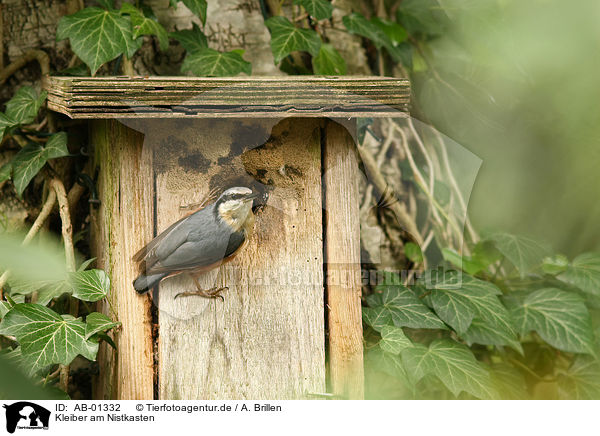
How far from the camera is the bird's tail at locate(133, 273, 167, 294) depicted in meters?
0.78

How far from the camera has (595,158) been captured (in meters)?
1.03

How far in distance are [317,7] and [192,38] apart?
0.23 meters

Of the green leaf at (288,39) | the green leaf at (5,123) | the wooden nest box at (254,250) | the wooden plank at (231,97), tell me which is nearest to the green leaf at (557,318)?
the wooden nest box at (254,250)

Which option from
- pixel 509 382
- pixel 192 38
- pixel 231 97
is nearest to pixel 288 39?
pixel 192 38

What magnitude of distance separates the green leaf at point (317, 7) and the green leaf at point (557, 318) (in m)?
0.62

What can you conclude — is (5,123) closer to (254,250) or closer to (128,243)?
(128,243)

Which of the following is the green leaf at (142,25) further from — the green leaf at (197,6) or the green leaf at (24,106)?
the green leaf at (24,106)

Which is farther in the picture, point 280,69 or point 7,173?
point 280,69

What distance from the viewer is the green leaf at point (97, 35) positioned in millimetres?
854

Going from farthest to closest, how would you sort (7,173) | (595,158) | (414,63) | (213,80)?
1. (414,63)
2. (595,158)
3. (7,173)
4. (213,80)

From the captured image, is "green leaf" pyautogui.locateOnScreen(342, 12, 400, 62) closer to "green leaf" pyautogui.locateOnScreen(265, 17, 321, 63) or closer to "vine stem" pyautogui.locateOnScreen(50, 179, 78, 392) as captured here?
"green leaf" pyautogui.locateOnScreen(265, 17, 321, 63)
